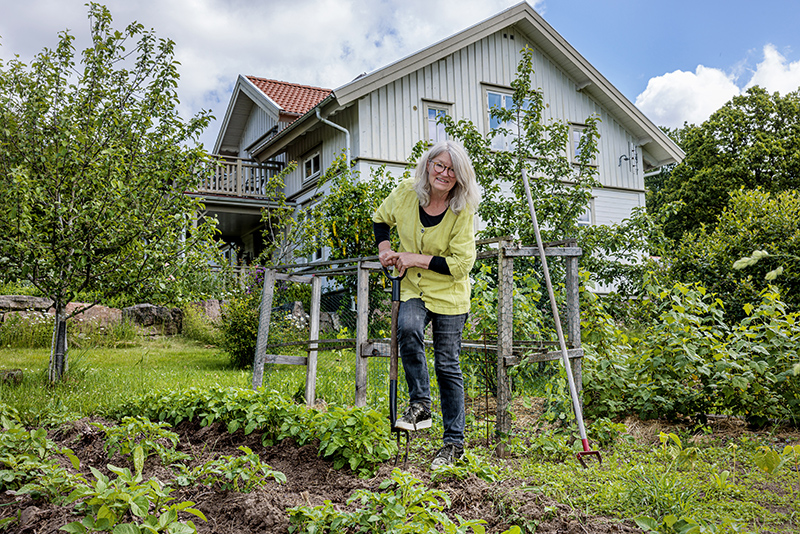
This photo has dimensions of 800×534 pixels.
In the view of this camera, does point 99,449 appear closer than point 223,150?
Yes

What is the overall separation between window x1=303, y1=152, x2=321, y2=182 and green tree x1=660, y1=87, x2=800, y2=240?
15344 mm

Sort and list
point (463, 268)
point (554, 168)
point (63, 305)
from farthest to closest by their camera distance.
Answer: point (554, 168) < point (63, 305) < point (463, 268)

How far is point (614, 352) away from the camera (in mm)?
4387

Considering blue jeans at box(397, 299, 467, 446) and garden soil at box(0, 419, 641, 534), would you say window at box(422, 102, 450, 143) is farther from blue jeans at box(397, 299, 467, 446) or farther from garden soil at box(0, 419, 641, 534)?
garden soil at box(0, 419, 641, 534)

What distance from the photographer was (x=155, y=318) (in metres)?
10.6

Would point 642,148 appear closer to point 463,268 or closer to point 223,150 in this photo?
point 223,150

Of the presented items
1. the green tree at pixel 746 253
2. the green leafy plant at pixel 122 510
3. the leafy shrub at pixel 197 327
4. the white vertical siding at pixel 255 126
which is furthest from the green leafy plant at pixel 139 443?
the white vertical siding at pixel 255 126

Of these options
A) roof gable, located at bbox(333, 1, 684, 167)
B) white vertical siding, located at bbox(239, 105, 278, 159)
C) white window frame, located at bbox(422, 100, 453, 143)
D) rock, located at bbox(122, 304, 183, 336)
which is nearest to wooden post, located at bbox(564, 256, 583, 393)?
rock, located at bbox(122, 304, 183, 336)

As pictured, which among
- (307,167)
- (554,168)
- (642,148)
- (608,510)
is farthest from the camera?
(642,148)

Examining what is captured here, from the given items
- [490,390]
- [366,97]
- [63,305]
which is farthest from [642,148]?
[63,305]

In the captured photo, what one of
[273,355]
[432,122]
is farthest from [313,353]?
[432,122]

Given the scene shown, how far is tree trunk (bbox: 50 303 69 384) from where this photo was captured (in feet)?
18.6

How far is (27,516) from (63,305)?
4071 mm

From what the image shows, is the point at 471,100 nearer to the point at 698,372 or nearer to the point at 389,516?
the point at 698,372
